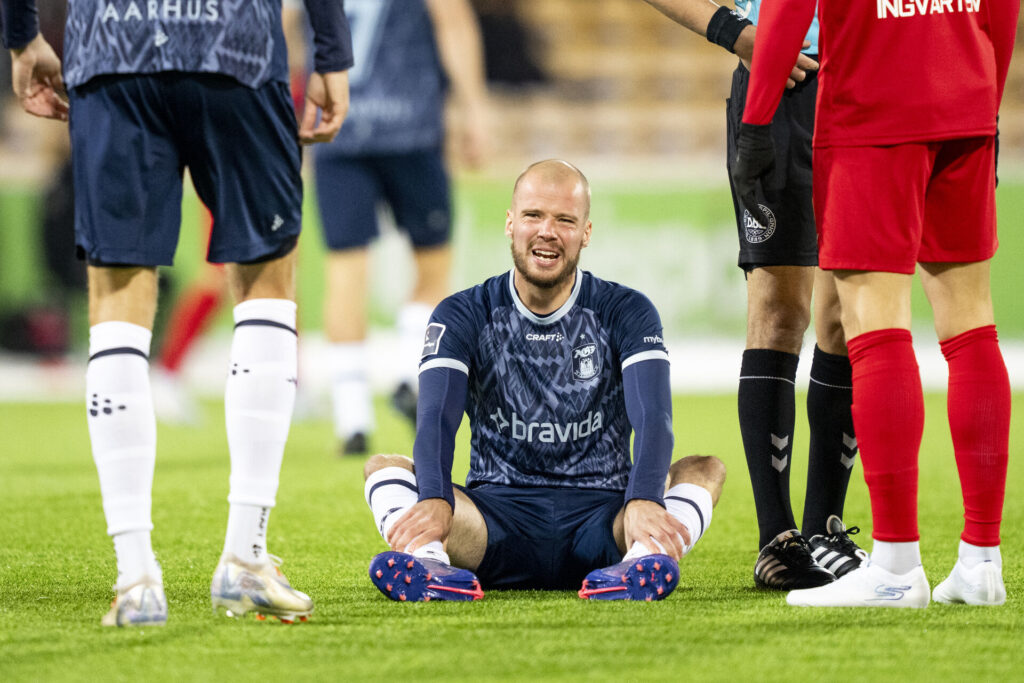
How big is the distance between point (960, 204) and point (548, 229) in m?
0.81

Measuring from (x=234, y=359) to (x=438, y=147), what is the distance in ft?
13.1

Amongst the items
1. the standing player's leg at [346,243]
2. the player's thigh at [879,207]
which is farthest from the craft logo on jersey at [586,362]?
the standing player's leg at [346,243]

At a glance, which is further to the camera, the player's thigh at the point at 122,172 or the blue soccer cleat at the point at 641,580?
the blue soccer cleat at the point at 641,580

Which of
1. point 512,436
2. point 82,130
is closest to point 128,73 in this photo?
point 82,130

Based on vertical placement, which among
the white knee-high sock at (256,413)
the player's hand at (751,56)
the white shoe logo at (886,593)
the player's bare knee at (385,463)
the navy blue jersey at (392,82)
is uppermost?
the navy blue jersey at (392,82)

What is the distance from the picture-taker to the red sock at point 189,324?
7.30m

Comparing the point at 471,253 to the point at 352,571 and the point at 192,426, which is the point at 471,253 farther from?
the point at 352,571

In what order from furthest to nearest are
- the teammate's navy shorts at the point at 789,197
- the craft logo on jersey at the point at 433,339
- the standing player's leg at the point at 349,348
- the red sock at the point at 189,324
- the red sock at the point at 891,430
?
the red sock at the point at 189,324, the standing player's leg at the point at 349,348, the teammate's navy shorts at the point at 789,197, the craft logo on jersey at the point at 433,339, the red sock at the point at 891,430

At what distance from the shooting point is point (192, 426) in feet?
23.9

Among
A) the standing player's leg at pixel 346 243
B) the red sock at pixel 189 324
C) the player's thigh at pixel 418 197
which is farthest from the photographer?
the red sock at pixel 189 324

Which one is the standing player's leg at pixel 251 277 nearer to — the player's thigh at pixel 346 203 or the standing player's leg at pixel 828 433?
the standing player's leg at pixel 828 433

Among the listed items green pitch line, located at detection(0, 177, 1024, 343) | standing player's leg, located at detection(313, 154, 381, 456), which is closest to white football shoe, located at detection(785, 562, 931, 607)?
standing player's leg, located at detection(313, 154, 381, 456)

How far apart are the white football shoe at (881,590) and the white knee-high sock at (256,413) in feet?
3.32

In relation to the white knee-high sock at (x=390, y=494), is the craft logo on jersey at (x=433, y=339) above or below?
above
